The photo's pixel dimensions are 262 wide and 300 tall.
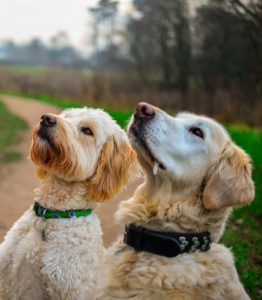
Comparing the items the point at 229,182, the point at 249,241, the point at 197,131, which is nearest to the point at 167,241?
the point at 229,182

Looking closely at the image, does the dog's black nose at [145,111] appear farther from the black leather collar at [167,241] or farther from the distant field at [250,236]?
the distant field at [250,236]

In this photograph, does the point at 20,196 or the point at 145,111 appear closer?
the point at 145,111

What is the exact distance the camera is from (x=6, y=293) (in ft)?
12.2

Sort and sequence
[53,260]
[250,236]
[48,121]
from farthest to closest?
[250,236], [48,121], [53,260]

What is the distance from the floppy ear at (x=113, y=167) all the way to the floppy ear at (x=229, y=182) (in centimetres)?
95

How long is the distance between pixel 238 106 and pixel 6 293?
16088 millimetres

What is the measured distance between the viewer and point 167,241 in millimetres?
3004

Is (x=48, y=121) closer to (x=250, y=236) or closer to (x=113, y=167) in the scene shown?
(x=113, y=167)

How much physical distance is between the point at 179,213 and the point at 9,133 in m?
12.7

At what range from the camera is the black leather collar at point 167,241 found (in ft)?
9.86

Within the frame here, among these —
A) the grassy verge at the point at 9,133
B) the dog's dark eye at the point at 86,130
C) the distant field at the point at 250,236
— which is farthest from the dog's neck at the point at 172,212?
the grassy verge at the point at 9,133

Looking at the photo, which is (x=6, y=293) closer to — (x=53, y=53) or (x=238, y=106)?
(x=238, y=106)

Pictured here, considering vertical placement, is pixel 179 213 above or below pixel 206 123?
below

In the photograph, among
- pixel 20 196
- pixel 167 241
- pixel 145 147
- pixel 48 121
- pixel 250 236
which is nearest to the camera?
pixel 167 241
